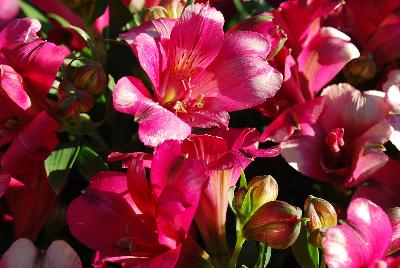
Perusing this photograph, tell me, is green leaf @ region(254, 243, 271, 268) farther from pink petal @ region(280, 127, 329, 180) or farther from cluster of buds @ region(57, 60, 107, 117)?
cluster of buds @ region(57, 60, 107, 117)

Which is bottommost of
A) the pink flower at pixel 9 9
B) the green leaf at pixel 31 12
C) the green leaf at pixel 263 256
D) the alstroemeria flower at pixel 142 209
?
the green leaf at pixel 31 12

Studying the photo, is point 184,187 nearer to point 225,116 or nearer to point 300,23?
point 225,116

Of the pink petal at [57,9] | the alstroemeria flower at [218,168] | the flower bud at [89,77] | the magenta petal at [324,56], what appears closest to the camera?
the alstroemeria flower at [218,168]

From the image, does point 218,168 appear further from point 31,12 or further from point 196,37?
point 31,12

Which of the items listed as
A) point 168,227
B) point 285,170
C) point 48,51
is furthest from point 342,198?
point 48,51

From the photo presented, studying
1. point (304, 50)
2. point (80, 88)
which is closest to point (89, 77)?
point (80, 88)

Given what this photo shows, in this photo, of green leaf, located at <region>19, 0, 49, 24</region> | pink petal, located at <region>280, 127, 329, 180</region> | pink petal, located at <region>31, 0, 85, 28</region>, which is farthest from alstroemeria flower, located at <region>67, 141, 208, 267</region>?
green leaf, located at <region>19, 0, 49, 24</region>

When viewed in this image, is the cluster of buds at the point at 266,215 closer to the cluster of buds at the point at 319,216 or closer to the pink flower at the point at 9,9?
the cluster of buds at the point at 319,216

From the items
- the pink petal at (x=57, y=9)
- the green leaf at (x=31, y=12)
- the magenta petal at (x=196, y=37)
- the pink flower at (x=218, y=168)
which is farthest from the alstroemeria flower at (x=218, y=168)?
the green leaf at (x=31, y=12)
